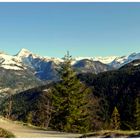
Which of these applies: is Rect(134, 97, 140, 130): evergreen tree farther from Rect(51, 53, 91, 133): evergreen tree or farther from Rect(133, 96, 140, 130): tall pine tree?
Rect(51, 53, 91, 133): evergreen tree

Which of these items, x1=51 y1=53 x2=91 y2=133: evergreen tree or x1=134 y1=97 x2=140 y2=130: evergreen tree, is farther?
x1=134 y1=97 x2=140 y2=130: evergreen tree

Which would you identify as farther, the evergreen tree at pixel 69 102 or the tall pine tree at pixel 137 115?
the tall pine tree at pixel 137 115

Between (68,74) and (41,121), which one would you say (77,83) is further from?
(41,121)

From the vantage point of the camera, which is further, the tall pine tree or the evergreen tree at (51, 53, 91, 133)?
the tall pine tree

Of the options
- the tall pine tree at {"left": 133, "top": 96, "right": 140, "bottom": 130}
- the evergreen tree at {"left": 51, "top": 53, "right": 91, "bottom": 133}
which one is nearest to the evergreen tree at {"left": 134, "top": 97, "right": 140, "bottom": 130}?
the tall pine tree at {"left": 133, "top": 96, "right": 140, "bottom": 130}

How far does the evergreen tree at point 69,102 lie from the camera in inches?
2753

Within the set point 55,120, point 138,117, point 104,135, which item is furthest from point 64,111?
point 104,135

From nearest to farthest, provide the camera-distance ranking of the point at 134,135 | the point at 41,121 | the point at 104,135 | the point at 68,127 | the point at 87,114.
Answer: the point at 134,135, the point at 104,135, the point at 68,127, the point at 87,114, the point at 41,121

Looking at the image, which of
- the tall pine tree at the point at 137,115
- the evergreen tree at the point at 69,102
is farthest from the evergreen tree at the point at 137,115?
the evergreen tree at the point at 69,102

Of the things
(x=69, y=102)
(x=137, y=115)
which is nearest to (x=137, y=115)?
(x=137, y=115)

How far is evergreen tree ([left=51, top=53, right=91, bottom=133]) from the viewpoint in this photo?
69.9 m

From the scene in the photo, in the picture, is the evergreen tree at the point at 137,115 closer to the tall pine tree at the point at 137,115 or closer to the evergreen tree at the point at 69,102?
the tall pine tree at the point at 137,115

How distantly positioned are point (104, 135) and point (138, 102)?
267ft

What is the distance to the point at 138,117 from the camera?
97375 millimetres
